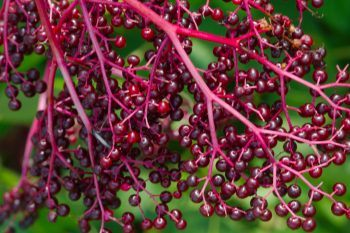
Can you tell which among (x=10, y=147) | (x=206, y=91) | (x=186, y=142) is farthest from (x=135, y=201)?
(x=10, y=147)

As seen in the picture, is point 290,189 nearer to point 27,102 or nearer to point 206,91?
point 206,91

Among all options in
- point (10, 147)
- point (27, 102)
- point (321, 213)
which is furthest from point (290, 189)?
point (10, 147)

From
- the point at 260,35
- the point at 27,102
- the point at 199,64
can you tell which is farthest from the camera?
the point at 27,102

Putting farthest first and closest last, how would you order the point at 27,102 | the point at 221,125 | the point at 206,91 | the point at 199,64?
the point at 27,102, the point at 199,64, the point at 221,125, the point at 206,91

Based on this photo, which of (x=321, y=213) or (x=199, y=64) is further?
(x=321, y=213)

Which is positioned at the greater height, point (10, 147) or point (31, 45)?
point (31, 45)

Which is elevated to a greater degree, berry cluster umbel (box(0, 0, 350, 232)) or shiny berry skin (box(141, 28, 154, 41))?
shiny berry skin (box(141, 28, 154, 41))

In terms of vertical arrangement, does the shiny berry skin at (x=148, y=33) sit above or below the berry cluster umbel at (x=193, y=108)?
above

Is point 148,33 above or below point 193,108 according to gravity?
above

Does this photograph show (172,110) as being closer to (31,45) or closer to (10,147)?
(31,45)

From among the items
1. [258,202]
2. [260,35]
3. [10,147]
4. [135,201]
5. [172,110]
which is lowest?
[10,147]
